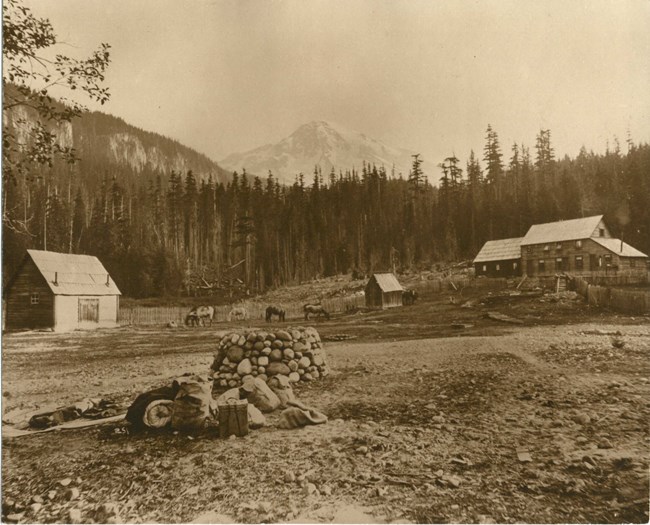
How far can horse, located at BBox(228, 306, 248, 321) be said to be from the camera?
7.60m

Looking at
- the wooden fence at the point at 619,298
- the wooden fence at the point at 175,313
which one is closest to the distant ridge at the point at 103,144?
the wooden fence at the point at 175,313

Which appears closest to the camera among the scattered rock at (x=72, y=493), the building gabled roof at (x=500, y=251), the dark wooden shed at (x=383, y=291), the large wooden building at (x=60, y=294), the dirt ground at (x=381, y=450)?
the dirt ground at (x=381, y=450)

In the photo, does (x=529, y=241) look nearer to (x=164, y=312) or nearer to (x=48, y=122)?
(x=164, y=312)

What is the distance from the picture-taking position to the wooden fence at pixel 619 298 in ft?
23.0

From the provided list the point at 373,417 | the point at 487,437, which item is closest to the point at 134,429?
the point at 373,417

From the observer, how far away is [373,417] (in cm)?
472

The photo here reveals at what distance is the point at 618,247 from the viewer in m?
14.6

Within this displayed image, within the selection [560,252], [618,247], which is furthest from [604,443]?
[560,252]

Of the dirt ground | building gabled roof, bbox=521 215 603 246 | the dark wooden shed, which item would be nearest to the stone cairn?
the dirt ground

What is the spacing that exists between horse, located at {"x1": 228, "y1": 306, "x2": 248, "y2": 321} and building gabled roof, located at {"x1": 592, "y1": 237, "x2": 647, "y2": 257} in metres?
10.1

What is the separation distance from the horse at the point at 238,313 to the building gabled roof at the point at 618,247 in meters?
10.1

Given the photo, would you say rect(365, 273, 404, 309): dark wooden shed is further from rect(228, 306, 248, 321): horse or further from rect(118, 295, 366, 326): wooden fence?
rect(228, 306, 248, 321): horse

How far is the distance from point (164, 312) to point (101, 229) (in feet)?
6.92

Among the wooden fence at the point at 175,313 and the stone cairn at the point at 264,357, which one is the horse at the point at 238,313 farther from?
the stone cairn at the point at 264,357
